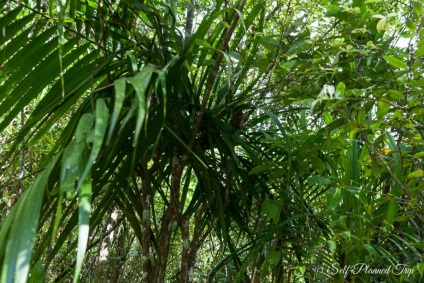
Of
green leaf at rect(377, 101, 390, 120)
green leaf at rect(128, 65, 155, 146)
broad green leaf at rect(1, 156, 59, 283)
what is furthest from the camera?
green leaf at rect(377, 101, 390, 120)

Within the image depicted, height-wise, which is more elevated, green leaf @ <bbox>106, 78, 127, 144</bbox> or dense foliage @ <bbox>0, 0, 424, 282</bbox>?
dense foliage @ <bbox>0, 0, 424, 282</bbox>

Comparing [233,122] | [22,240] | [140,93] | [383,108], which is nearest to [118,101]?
[140,93]

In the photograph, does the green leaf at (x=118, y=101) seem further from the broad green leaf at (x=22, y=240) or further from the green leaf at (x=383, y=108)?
the green leaf at (x=383, y=108)

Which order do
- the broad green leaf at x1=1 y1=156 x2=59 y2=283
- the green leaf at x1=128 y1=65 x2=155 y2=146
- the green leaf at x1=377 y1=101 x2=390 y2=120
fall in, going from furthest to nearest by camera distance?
the green leaf at x1=377 y1=101 x2=390 y2=120 → the green leaf at x1=128 y1=65 x2=155 y2=146 → the broad green leaf at x1=1 y1=156 x2=59 y2=283

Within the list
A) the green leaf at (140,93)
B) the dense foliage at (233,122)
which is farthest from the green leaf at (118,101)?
the dense foliage at (233,122)

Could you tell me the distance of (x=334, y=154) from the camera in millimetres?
1472

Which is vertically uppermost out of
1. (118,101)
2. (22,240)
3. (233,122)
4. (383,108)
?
(233,122)

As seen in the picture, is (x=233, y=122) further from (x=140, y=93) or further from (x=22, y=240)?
(x=22, y=240)

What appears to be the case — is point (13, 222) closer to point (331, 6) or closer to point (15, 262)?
point (15, 262)

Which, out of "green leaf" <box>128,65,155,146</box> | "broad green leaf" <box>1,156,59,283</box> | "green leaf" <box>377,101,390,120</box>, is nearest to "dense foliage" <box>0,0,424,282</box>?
"green leaf" <box>377,101,390,120</box>

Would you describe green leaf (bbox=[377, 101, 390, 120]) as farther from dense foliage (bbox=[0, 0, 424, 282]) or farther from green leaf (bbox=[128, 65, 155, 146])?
green leaf (bbox=[128, 65, 155, 146])

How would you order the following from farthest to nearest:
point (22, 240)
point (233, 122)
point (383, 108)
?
1. point (233, 122)
2. point (383, 108)
3. point (22, 240)

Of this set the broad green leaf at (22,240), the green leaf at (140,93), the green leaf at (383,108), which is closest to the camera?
the broad green leaf at (22,240)

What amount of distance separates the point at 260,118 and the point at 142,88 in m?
0.82
